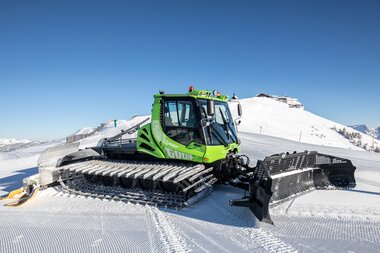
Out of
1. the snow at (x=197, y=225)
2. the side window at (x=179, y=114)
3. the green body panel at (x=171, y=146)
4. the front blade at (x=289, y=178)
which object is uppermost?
the side window at (x=179, y=114)

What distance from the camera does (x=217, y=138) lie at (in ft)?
20.4

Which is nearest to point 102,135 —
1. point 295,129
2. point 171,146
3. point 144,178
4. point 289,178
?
point 171,146

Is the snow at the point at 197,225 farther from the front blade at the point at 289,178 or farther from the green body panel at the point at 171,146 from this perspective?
the green body panel at the point at 171,146

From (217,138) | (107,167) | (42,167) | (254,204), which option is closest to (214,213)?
(254,204)

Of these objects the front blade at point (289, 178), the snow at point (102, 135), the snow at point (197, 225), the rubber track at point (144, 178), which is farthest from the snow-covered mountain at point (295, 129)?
the snow at point (197, 225)

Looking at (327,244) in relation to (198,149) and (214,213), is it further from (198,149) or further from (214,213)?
(198,149)

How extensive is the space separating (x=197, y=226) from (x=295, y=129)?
97.3 feet

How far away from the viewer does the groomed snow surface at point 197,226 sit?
11.5 ft

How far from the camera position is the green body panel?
5867 mm

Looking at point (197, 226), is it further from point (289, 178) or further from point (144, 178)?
point (289, 178)

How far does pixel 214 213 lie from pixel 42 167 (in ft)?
14.7

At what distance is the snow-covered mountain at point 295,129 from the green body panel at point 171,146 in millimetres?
20012

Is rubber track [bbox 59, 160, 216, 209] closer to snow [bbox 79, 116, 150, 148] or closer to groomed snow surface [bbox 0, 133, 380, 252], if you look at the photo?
groomed snow surface [bbox 0, 133, 380, 252]

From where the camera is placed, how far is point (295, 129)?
31.3 m
